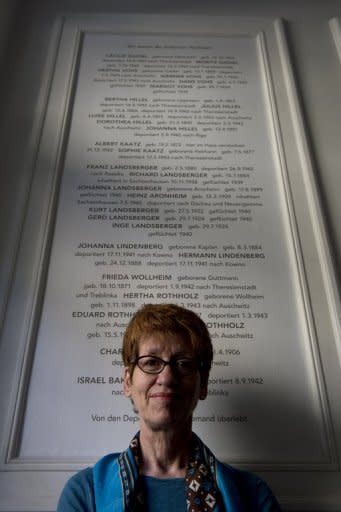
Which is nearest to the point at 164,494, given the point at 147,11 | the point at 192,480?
the point at 192,480

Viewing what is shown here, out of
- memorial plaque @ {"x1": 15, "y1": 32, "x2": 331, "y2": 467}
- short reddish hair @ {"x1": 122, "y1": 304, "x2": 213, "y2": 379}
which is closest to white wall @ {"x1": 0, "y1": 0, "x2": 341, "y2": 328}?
memorial plaque @ {"x1": 15, "y1": 32, "x2": 331, "y2": 467}

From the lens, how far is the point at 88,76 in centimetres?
262

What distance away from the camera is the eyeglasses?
3.80ft

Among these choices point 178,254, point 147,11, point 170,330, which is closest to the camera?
point 170,330

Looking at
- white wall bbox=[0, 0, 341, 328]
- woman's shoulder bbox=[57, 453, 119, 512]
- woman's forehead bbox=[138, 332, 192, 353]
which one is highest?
white wall bbox=[0, 0, 341, 328]

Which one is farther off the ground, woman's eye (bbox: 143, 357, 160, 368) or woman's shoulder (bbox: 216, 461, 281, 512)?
woman's eye (bbox: 143, 357, 160, 368)

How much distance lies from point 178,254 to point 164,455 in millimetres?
984

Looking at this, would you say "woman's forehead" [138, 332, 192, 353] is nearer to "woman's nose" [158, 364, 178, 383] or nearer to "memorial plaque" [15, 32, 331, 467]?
"woman's nose" [158, 364, 178, 383]

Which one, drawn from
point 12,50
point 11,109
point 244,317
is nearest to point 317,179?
point 244,317

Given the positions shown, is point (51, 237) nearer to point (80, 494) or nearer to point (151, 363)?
point (151, 363)

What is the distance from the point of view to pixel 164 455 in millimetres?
1157

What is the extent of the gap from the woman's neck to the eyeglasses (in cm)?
16

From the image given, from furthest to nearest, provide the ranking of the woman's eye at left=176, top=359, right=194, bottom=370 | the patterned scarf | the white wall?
the white wall, the woman's eye at left=176, top=359, right=194, bottom=370, the patterned scarf

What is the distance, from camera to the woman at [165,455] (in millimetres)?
1090
